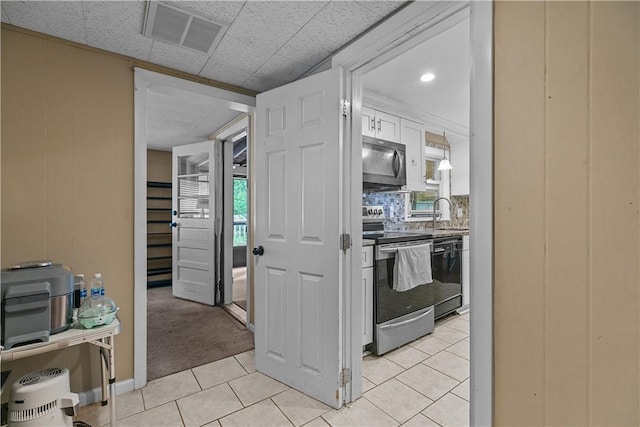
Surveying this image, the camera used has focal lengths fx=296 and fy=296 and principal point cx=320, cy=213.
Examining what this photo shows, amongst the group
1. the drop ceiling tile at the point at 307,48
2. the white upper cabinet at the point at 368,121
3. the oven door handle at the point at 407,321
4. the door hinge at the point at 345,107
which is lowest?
the oven door handle at the point at 407,321

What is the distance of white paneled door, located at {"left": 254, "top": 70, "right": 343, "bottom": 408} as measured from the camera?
6.05ft

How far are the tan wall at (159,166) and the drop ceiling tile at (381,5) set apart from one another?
4.88 metres

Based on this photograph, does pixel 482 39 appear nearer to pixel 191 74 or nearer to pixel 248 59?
pixel 248 59

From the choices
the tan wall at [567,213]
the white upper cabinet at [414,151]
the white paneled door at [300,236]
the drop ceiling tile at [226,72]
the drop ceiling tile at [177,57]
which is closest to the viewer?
the tan wall at [567,213]

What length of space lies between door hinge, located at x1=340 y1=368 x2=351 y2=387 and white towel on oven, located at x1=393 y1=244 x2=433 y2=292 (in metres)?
0.88

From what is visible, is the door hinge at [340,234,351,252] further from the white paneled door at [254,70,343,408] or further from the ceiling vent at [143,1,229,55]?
the ceiling vent at [143,1,229,55]

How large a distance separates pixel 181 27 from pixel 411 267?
242cm

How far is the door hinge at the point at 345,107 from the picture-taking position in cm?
183

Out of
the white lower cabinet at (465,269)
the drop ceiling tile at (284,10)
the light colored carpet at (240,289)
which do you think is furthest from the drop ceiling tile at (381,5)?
the light colored carpet at (240,289)

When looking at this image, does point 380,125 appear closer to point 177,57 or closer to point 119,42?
point 177,57

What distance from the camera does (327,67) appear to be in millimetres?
2109

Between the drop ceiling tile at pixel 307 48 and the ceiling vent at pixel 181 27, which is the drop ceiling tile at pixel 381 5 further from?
the ceiling vent at pixel 181 27

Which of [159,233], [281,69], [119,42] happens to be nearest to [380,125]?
[281,69]

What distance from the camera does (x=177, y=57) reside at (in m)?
Answer: 2.09
